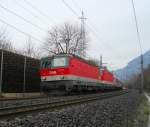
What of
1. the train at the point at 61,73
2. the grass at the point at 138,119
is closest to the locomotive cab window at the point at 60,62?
the train at the point at 61,73

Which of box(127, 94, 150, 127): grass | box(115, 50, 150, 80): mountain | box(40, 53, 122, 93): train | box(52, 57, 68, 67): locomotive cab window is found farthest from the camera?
box(115, 50, 150, 80): mountain

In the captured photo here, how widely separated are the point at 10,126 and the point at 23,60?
18.3 m

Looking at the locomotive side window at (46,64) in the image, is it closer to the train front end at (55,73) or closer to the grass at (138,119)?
the train front end at (55,73)

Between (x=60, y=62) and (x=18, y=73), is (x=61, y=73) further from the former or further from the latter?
(x=18, y=73)

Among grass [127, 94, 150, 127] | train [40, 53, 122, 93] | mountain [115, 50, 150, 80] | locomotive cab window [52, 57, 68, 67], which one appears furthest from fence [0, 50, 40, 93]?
mountain [115, 50, 150, 80]

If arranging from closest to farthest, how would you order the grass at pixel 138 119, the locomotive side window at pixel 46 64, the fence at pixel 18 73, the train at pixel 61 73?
the grass at pixel 138 119 < the train at pixel 61 73 < the fence at pixel 18 73 < the locomotive side window at pixel 46 64

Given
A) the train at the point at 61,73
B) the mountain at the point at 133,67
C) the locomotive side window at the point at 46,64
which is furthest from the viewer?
the mountain at the point at 133,67

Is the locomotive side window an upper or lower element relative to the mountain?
lower

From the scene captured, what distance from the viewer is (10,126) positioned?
22.1 feet

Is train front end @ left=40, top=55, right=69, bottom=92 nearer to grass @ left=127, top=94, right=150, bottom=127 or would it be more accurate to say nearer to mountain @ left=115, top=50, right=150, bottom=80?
grass @ left=127, top=94, right=150, bottom=127

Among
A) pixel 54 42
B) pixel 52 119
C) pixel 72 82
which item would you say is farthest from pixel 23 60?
pixel 54 42

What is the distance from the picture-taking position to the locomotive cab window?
22.5 metres

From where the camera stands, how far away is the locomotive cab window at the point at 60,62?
22516mm

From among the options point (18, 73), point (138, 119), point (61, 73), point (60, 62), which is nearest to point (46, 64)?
point (60, 62)
